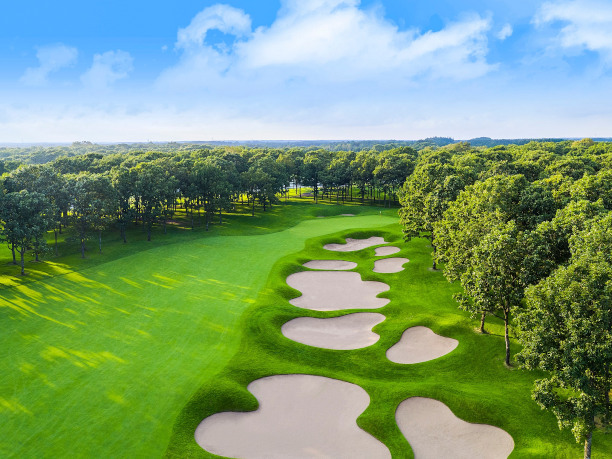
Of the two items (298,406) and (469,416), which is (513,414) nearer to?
(469,416)

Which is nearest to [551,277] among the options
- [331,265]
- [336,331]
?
[336,331]

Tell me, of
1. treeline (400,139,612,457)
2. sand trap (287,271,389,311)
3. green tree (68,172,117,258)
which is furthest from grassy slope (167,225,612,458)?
green tree (68,172,117,258)

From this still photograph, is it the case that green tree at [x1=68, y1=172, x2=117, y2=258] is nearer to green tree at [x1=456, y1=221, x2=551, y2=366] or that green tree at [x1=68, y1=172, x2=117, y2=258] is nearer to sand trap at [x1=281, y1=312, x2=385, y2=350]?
sand trap at [x1=281, y1=312, x2=385, y2=350]

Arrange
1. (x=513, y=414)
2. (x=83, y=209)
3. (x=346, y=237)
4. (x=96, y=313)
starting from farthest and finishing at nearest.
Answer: (x=346, y=237), (x=83, y=209), (x=96, y=313), (x=513, y=414)

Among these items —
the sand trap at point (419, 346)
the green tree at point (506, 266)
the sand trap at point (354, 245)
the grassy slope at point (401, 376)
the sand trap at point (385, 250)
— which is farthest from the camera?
the sand trap at point (354, 245)

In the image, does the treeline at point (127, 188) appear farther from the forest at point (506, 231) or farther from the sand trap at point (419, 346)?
the sand trap at point (419, 346)

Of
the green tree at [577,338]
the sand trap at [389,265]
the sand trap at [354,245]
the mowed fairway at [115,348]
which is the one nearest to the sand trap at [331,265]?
the sand trap at [389,265]

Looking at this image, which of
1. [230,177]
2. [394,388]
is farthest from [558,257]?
[230,177]
